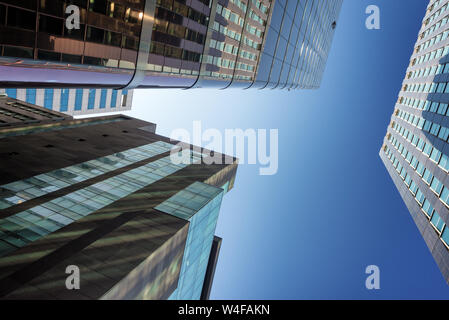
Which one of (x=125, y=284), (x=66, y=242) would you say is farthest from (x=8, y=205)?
(x=125, y=284)

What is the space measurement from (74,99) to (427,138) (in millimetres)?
76807

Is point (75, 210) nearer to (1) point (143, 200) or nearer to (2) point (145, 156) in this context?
(1) point (143, 200)

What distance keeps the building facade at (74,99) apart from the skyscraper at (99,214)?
23.2m

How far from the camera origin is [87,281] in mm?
18938

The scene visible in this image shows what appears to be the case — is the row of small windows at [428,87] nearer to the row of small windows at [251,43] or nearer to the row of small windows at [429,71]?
the row of small windows at [429,71]

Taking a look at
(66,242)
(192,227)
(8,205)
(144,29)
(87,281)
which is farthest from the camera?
(192,227)

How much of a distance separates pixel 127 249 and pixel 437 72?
1808 inches

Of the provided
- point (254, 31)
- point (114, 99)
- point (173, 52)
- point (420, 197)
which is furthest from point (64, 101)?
point (420, 197)

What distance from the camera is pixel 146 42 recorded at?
22594 millimetres

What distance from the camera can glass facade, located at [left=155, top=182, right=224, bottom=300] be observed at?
30.5 m

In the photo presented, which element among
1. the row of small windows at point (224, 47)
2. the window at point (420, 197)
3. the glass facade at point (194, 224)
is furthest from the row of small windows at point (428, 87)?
the glass facade at point (194, 224)

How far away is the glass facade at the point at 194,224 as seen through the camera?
30.5 m
